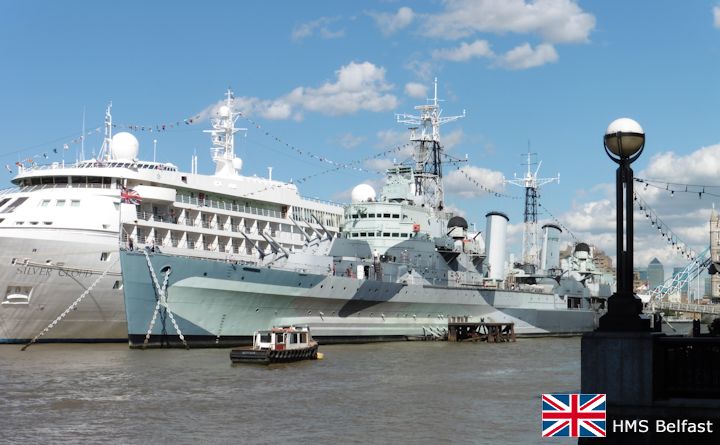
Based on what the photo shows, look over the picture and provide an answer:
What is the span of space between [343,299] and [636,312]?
32369mm

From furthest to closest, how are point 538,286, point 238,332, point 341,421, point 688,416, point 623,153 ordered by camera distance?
point 538,286 < point 238,332 < point 341,421 < point 623,153 < point 688,416

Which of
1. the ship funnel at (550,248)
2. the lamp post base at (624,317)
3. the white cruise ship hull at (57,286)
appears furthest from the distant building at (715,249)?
the lamp post base at (624,317)

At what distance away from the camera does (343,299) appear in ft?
137

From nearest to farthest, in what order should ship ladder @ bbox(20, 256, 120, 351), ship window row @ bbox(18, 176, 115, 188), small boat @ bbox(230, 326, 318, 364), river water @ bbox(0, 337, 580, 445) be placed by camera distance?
river water @ bbox(0, 337, 580, 445) < small boat @ bbox(230, 326, 318, 364) < ship ladder @ bbox(20, 256, 120, 351) < ship window row @ bbox(18, 176, 115, 188)

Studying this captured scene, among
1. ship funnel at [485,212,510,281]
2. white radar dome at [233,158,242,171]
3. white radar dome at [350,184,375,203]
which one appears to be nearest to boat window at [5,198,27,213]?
white radar dome at [233,158,242,171]

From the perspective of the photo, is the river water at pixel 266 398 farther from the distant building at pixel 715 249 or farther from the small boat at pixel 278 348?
the distant building at pixel 715 249

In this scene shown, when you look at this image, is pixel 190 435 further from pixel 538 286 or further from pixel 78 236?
pixel 538 286

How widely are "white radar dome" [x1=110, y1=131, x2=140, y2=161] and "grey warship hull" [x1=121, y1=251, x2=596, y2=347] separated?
12.0 meters

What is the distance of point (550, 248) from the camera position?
70.4m

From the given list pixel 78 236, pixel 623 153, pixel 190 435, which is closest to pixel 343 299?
pixel 78 236

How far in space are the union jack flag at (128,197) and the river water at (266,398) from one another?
26.9 feet

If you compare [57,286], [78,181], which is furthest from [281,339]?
[78,181]

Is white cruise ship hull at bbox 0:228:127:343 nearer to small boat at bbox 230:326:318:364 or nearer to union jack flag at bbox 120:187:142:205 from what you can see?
union jack flag at bbox 120:187:142:205

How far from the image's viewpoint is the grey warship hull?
3519cm
